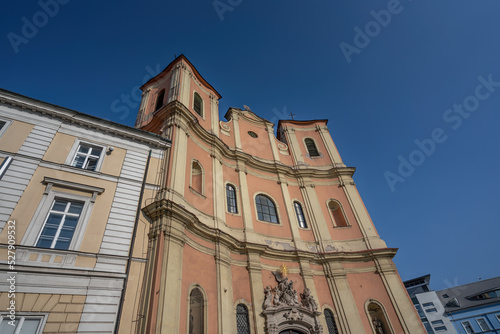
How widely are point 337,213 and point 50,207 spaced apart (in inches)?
572

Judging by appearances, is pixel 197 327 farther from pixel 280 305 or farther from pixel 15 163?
pixel 15 163

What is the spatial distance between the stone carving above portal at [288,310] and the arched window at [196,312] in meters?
2.65

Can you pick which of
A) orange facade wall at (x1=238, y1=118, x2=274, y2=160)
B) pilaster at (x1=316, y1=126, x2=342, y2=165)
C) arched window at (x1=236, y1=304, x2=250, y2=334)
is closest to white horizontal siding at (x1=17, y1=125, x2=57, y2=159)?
arched window at (x1=236, y1=304, x2=250, y2=334)

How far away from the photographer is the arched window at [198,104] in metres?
16.4

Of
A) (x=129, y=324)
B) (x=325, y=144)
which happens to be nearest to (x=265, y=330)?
(x=129, y=324)

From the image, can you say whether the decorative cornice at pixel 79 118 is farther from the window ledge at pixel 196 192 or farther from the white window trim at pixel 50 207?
the white window trim at pixel 50 207

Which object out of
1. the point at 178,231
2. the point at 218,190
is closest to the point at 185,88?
the point at 218,190

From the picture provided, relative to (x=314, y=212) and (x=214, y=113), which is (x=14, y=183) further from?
(x=314, y=212)

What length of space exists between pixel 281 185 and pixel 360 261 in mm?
5746

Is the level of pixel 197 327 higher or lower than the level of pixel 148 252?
lower

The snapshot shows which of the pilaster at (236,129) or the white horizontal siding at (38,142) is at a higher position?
the pilaster at (236,129)

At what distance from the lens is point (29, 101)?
9727 millimetres

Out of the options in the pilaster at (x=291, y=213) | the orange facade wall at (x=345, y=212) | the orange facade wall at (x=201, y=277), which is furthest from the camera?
the orange facade wall at (x=345, y=212)

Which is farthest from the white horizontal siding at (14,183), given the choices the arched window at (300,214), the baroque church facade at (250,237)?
the arched window at (300,214)
